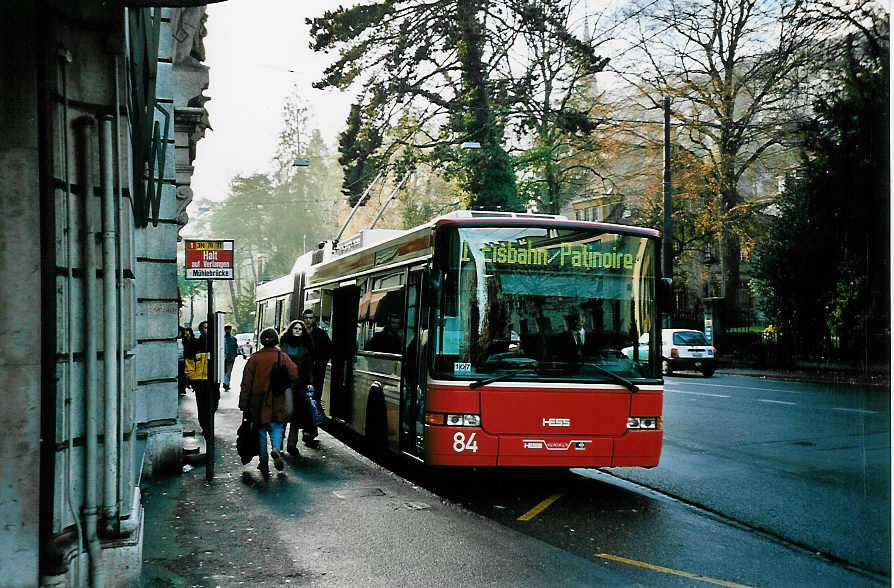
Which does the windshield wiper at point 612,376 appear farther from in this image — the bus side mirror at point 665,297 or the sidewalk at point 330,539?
the sidewalk at point 330,539

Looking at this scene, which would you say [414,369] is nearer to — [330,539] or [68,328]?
[330,539]

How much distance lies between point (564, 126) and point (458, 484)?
15.3 m

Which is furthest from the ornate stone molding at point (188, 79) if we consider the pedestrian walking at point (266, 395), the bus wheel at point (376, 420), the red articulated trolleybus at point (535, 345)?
the red articulated trolleybus at point (535, 345)

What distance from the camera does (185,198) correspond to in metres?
14.8

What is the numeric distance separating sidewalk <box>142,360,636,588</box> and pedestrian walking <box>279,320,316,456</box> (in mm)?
1437

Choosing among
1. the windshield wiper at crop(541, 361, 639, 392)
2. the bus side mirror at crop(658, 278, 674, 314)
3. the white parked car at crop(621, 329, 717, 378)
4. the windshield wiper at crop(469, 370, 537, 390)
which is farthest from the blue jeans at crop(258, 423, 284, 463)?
the white parked car at crop(621, 329, 717, 378)

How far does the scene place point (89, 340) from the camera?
16.2 ft

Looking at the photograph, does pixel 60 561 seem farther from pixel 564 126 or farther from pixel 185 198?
pixel 564 126

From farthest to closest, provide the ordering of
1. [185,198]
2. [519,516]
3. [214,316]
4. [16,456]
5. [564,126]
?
[564,126] < [185,198] < [214,316] < [519,516] < [16,456]

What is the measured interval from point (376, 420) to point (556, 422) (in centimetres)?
286

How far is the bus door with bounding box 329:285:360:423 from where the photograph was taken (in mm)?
12547

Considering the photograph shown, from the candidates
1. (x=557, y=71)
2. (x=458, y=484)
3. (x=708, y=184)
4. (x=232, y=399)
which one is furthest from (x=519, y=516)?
(x=708, y=184)

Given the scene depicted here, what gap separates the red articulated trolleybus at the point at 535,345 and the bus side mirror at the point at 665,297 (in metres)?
0.05

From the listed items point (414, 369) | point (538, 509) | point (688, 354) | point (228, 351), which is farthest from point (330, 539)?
point (688, 354)
